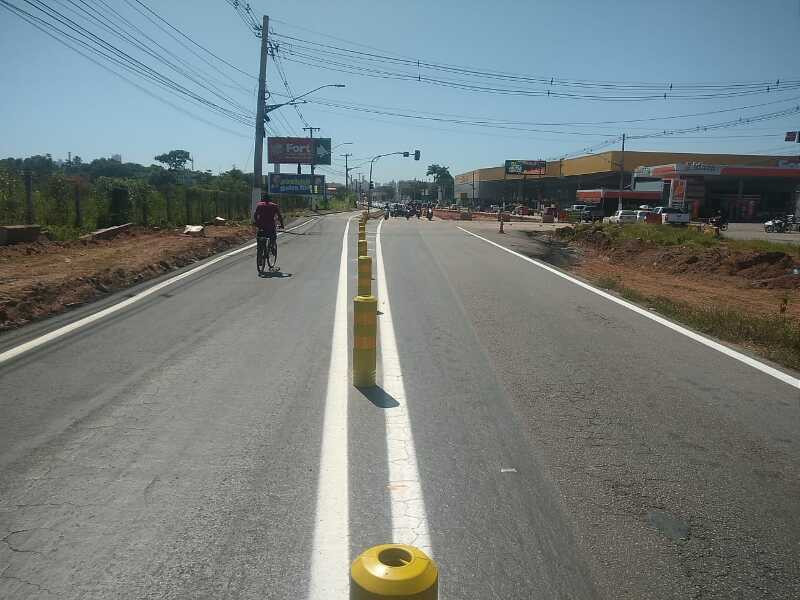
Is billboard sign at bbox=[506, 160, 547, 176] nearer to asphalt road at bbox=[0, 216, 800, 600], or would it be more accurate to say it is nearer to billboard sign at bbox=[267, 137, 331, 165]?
billboard sign at bbox=[267, 137, 331, 165]

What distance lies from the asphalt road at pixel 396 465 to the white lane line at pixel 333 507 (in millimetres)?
19

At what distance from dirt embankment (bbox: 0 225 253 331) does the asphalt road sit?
152 cm

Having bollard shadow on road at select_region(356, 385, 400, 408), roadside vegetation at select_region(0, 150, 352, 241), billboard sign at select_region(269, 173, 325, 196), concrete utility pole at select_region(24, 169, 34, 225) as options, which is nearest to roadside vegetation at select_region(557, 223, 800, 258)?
roadside vegetation at select_region(0, 150, 352, 241)

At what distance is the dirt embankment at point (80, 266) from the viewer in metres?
10.1

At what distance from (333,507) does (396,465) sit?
74cm

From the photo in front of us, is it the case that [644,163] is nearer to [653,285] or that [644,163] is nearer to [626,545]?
[653,285]

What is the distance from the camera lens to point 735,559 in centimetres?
341

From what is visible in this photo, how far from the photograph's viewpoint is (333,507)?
12.9ft

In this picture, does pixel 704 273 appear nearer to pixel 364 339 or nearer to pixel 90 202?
pixel 364 339

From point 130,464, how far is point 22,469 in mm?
676

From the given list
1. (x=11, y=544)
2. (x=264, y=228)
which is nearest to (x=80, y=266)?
(x=264, y=228)

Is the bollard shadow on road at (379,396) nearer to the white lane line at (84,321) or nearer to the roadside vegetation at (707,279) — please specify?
the white lane line at (84,321)

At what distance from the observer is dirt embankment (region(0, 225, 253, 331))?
1012 cm

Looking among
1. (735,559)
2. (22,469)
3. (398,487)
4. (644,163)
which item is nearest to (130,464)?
(22,469)
